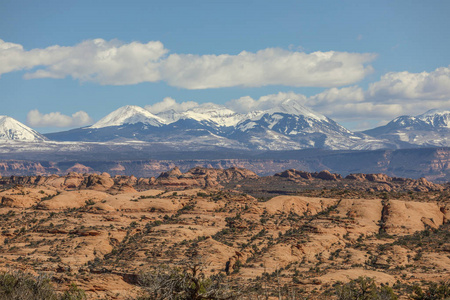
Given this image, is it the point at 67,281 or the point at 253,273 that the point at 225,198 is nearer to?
the point at 253,273

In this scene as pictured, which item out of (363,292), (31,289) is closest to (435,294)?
(363,292)

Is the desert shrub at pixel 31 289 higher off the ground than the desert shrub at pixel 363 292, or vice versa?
the desert shrub at pixel 31 289

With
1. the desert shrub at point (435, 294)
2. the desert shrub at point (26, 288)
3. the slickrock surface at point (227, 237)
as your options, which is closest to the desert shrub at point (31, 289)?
the desert shrub at point (26, 288)

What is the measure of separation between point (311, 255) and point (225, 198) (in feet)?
115

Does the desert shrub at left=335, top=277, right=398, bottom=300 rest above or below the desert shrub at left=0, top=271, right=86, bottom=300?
below

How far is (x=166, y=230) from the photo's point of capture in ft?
347

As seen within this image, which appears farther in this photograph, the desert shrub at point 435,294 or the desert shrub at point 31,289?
the desert shrub at point 435,294

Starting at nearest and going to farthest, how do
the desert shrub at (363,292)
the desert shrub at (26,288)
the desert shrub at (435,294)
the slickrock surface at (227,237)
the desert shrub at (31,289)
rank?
the desert shrub at (26,288) < the desert shrub at (31,289) < the desert shrub at (363,292) < the desert shrub at (435,294) < the slickrock surface at (227,237)

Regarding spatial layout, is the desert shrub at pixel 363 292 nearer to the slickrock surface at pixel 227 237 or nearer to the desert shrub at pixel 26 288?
the slickrock surface at pixel 227 237

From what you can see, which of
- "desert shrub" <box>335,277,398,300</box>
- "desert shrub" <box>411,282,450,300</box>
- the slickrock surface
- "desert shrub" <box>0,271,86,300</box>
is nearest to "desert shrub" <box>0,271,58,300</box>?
"desert shrub" <box>0,271,86,300</box>

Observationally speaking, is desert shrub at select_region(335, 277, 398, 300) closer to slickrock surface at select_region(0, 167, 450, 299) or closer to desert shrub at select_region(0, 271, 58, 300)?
slickrock surface at select_region(0, 167, 450, 299)

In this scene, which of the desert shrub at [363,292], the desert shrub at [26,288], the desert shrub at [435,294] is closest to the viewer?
the desert shrub at [26,288]

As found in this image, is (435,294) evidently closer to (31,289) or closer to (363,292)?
→ (363,292)

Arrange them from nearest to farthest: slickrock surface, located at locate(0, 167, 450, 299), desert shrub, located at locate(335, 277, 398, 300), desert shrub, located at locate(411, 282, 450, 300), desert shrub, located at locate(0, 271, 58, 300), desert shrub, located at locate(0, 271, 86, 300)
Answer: desert shrub, located at locate(0, 271, 58, 300)
desert shrub, located at locate(0, 271, 86, 300)
desert shrub, located at locate(335, 277, 398, 300)
desert shrub, located at locate(411, 282, 450, 300)
slickrock surface, located at locate(0, 167, 450, 299)
